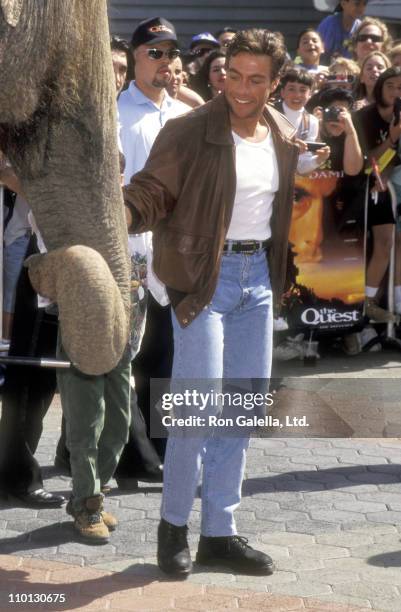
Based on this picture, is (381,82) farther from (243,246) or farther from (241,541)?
(241,541)

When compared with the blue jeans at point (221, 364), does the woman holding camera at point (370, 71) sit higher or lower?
higher

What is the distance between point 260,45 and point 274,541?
6.98ft

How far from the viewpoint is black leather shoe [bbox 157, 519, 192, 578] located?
5047 millimetres

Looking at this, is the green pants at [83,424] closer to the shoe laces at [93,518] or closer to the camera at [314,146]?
the shoe laces at [93,518]

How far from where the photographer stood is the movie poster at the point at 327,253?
9117mm

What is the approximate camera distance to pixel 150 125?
20.6 feet

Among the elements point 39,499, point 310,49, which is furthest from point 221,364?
point 310,49

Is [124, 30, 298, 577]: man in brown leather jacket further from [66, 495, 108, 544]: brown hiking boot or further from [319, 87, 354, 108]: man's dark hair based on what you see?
A: [319, 87, 354, 108]: man's dark hair

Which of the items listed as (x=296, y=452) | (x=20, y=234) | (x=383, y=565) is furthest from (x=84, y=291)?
(x=20, y=234)

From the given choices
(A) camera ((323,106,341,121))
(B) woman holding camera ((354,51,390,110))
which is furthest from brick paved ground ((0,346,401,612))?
(B) woman holding camera ((354,51,390,110))

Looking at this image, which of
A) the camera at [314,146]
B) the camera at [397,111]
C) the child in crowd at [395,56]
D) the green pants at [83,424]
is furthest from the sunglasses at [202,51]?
the green pants at [83,424]

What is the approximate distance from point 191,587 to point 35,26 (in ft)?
10.1

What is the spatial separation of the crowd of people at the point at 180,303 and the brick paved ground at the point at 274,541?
0.12 meters

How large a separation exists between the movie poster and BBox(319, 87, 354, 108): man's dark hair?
498 mm
